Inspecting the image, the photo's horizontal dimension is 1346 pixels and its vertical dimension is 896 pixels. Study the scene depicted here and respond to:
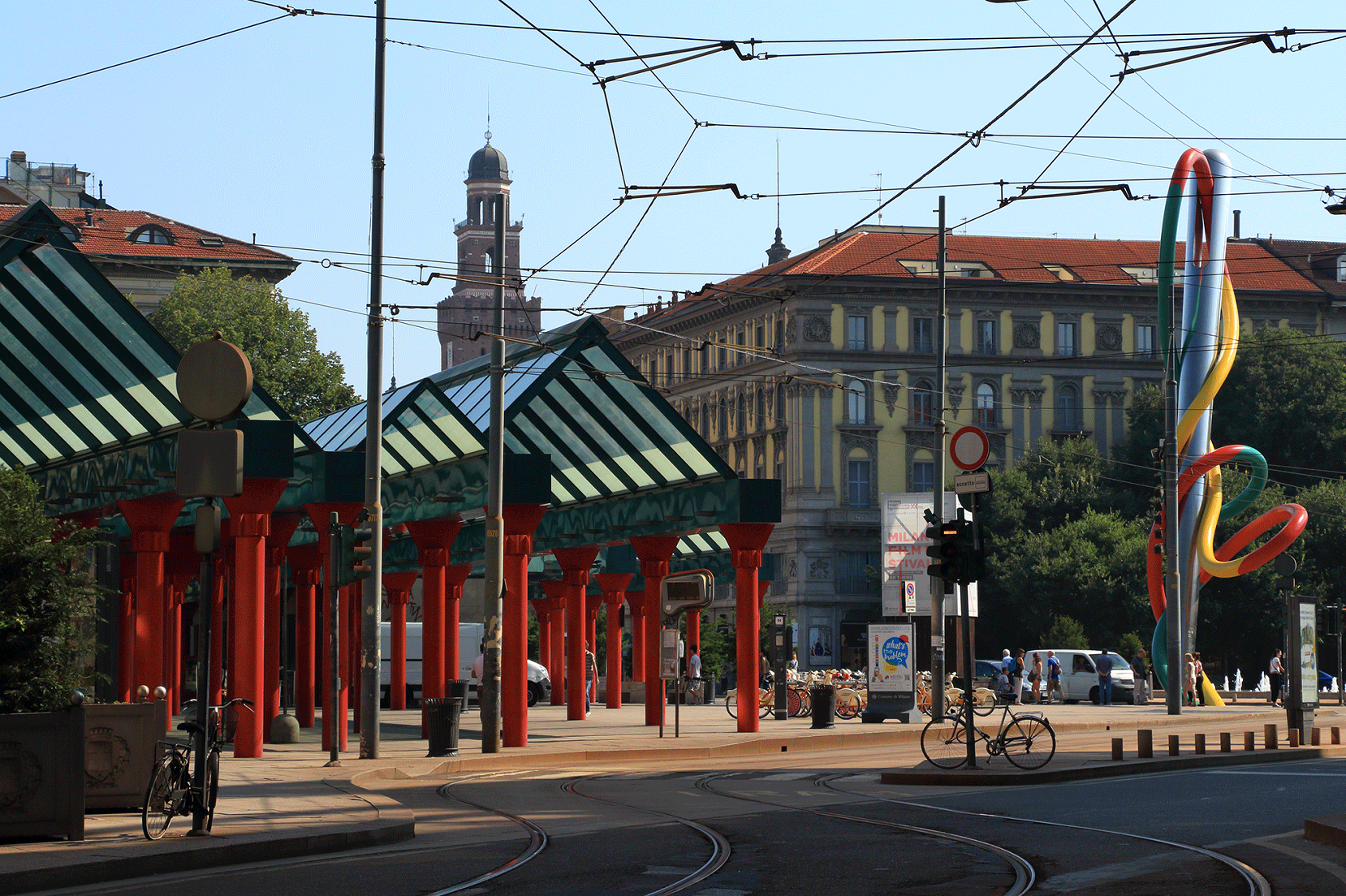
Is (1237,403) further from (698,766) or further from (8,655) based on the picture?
(8,655)

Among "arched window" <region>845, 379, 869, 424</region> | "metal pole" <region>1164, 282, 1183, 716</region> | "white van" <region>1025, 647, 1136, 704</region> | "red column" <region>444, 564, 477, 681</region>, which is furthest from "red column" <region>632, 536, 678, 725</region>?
"arched window" <region>845, 379, 869, 424</region>

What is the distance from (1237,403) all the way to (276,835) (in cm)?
7210

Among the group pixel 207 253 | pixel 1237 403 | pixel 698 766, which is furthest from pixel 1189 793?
pixel 207 253

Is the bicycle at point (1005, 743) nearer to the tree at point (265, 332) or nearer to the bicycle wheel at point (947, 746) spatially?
the bicycle wheel at point (947, 746)

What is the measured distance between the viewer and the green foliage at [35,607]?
42.2 feet

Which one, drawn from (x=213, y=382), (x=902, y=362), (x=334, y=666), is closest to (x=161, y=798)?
(x=213, y=382)

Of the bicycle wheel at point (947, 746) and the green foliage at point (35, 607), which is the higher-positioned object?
the green foliage at point (35, 607)

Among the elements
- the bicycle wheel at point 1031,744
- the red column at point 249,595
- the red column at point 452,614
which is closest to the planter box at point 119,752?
the red column at point 249,595

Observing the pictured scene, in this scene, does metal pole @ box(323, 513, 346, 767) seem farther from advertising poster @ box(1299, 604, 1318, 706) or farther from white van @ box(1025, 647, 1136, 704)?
white van @ box(1025, 647, 1136, 704)

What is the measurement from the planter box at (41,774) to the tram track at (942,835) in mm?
6316

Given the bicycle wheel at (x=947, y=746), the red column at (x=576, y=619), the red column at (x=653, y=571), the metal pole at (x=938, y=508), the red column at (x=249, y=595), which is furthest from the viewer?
the red column at (x=576, y=619)

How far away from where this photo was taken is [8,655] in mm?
12898

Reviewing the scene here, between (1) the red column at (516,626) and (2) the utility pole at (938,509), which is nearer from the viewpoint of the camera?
(1) the red column at (516,626)

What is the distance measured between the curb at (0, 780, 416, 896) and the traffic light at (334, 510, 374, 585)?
7.21m
